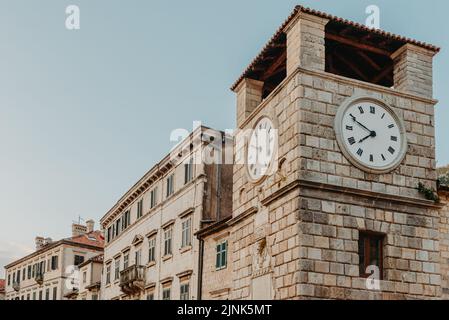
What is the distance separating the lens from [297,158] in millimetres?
17422

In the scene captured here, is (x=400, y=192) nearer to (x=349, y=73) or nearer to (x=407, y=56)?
(x=407, y=56)

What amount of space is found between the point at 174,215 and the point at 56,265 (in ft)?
106

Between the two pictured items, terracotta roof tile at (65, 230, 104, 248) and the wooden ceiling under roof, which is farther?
terracotta roof tile at (65, 230, 104, 248)

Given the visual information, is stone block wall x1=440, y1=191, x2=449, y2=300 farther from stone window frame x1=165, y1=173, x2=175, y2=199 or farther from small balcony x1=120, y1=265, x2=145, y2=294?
small balcony x1=120, y1=265, x2=145, y2=294

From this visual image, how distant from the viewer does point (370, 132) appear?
1836 centimetres

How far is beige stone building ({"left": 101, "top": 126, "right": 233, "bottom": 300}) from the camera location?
96.8ft

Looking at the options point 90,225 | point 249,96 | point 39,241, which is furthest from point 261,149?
point 39,241

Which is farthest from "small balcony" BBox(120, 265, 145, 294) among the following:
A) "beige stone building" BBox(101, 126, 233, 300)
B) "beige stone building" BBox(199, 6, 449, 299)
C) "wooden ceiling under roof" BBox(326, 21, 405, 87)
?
"wooden ceiling under roof" BBox(326, 21, 405, 87)

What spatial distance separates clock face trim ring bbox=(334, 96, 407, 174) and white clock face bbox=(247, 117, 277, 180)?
2.11 meters

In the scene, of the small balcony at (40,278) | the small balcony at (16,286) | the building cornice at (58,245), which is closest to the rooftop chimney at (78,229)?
the building cornice at (58,245)

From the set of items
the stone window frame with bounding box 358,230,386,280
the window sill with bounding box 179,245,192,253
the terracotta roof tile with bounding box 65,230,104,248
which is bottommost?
the stone window frame with bounding box 358,230,386,280

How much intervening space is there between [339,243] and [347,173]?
1890mm

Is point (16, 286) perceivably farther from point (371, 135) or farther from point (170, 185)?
point (371, 135)
